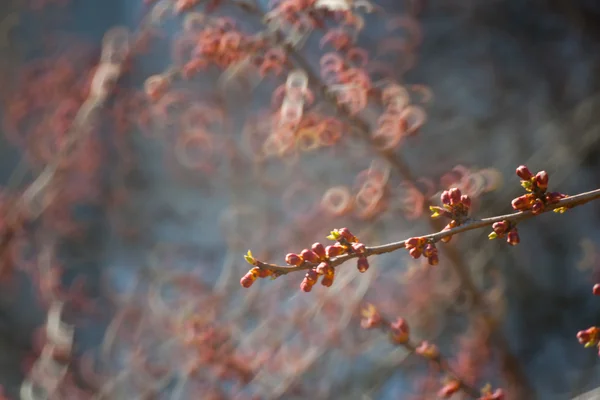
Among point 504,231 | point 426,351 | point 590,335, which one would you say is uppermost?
point 504,231

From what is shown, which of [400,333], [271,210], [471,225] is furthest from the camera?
[271,210]

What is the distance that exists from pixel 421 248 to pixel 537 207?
0.31 feet

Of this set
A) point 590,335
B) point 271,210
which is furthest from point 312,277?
point 271,210

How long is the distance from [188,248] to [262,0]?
69 cm

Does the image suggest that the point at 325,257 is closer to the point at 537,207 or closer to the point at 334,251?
the point at 334,251

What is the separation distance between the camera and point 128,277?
6.36ft

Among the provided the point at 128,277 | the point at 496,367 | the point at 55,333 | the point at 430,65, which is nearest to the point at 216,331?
the point at 55,333

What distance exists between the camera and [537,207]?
510mm

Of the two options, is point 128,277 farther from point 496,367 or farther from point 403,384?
point 496,367

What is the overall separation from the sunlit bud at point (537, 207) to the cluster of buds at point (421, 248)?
0.27 ft

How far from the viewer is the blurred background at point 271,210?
128cm

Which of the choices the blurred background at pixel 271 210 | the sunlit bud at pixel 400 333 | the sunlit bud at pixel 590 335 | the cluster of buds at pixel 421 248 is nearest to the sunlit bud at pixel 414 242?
the cluster of buds at pixel 421 248

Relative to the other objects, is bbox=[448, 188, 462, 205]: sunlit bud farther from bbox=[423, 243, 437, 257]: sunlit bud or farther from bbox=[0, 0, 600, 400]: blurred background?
bbox=[0, 0, 600, 400]: blurred background

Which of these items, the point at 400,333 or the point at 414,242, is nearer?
the point at 414,242
